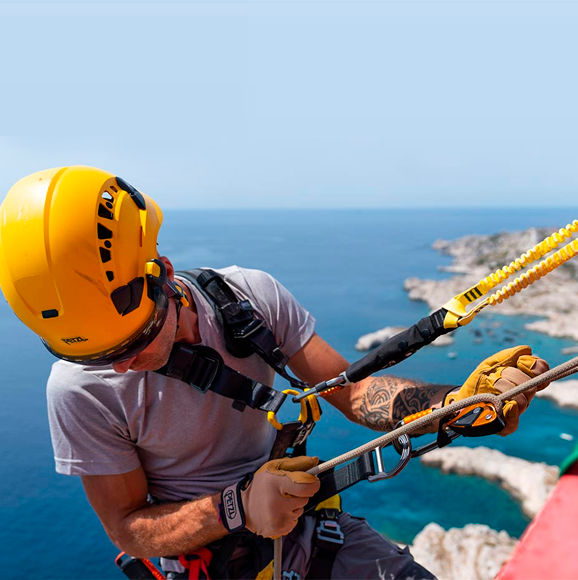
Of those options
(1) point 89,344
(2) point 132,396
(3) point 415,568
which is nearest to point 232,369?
(2) point 132,396

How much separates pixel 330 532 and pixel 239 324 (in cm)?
108

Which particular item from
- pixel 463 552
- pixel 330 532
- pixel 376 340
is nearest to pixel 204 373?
pixel 330 532

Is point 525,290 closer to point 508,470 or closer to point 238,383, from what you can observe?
point 508,470

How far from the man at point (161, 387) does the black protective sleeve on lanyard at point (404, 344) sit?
261mm

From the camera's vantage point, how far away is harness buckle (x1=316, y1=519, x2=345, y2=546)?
2342mm

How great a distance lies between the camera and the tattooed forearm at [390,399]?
2.20 m

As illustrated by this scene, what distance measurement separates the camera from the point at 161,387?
2088 millimetres

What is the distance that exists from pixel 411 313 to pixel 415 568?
118 ft

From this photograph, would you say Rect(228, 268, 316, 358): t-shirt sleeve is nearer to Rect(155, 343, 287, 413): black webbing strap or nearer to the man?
the man

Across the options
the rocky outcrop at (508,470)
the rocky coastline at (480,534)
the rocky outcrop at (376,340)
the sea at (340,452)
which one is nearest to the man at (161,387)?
the sea at (340,452)

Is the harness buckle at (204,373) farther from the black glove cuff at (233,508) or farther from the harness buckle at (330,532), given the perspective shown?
the harness buckle at (330,532)

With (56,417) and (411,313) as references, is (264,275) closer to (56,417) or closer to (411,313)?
(56,417)

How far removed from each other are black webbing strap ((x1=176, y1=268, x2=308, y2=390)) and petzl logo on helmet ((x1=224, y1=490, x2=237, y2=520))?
1.82 ft

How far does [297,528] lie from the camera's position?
2367 mm
